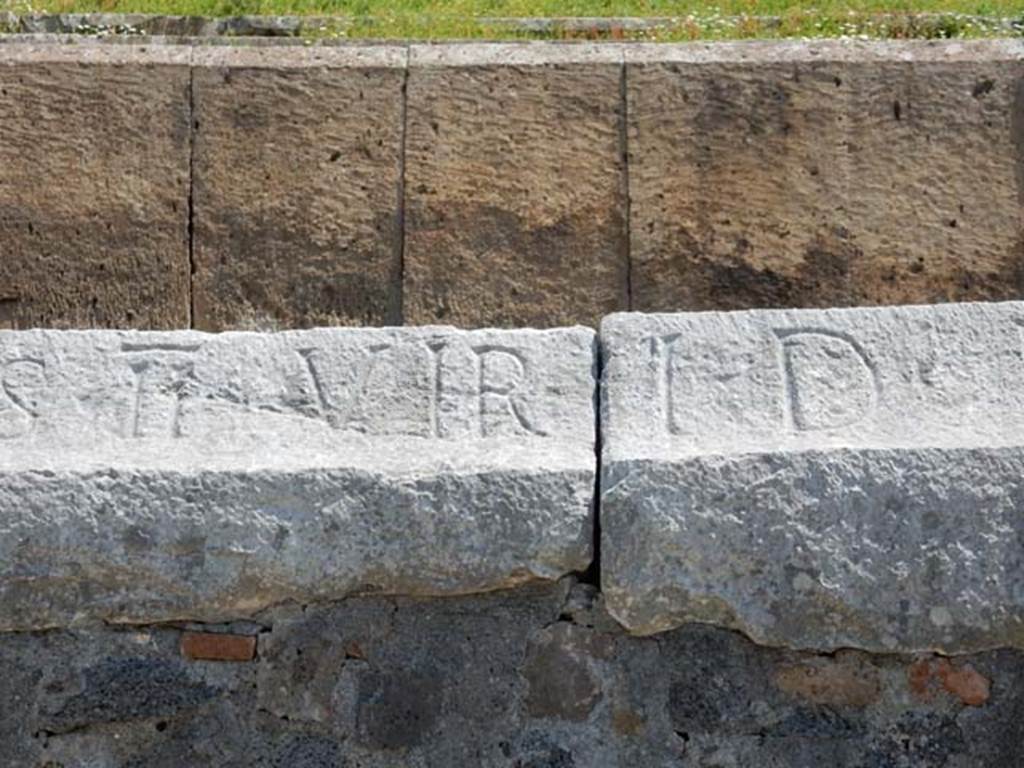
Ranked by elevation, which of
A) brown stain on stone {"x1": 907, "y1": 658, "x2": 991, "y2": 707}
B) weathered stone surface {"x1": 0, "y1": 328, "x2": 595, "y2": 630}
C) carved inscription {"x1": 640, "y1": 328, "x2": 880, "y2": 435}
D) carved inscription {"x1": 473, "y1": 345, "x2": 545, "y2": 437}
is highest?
carved inscription {"x1": 640, "y1": 328, "x2": 880, "y2": 435}

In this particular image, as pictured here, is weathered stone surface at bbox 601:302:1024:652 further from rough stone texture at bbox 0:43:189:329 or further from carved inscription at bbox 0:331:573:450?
rough stone texture at bbox 0:43:189:329

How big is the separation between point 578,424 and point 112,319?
144 centimetres

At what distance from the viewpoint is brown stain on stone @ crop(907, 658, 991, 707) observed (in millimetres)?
3254

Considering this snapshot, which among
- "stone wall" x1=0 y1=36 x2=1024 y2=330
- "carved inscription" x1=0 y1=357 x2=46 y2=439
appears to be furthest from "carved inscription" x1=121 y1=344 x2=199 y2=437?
"stone wall" x1=0 y1=36 x2=1024 y2=330

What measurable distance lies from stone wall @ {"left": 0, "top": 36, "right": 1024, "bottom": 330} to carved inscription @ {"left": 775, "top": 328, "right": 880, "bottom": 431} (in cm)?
84

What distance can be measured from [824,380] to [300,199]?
1.50 metres

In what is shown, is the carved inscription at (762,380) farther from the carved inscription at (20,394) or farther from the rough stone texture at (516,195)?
the carved inscription at (20,394)

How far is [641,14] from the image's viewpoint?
600 cm

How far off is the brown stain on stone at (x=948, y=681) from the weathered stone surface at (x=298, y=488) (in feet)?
2.08

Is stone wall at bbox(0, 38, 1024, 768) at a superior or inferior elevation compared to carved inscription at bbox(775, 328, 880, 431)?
inferior

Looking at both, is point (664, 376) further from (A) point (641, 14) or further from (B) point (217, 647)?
(A) point (641, 14)

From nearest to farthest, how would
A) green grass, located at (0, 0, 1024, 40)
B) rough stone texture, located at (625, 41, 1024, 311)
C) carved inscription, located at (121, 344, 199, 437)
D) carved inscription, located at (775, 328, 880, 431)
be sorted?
carved inscription, located at (775, 328, 880, 431)
carved inscription, located at (121, 344, 199, 437)
rough stone texture, located at (625, 41, 1024, 311)
green grass, located at (0, 0, 1024, 40)

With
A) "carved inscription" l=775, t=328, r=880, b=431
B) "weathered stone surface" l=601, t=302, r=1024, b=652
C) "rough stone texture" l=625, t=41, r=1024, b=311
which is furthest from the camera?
"rough stone texture" l=625, t=41, r=1024, b=311

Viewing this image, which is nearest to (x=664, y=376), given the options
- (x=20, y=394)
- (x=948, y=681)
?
(x=948, y=681)
